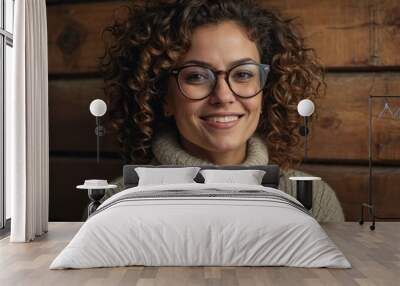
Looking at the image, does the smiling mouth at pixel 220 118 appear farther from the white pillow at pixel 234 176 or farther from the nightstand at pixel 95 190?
the nightstand at pixel 95 190

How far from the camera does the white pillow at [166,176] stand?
552cm

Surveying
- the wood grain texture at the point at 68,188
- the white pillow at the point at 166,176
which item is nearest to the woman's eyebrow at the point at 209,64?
the white pillow at the point at 166,176

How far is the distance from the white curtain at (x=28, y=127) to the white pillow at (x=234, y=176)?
164 centimetres

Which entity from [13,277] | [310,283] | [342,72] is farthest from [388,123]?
[13,277]

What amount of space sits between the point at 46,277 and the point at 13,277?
22 centimetres

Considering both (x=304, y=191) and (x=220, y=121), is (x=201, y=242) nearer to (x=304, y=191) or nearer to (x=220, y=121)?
(x=304, y=191)

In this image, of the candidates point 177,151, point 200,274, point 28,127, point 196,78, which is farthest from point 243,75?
point 200,274

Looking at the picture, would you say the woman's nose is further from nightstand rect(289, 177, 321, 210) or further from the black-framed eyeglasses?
nightstand rect(289, 177, 321, 210)

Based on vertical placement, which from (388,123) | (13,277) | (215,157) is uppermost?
(388,123)

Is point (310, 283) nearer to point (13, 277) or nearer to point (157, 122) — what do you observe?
point (13, 277)

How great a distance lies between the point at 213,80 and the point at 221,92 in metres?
0.15

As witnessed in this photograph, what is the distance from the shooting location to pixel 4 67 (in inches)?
221

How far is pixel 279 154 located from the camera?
6.08 meters

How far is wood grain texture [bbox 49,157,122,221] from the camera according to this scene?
20.9ft
